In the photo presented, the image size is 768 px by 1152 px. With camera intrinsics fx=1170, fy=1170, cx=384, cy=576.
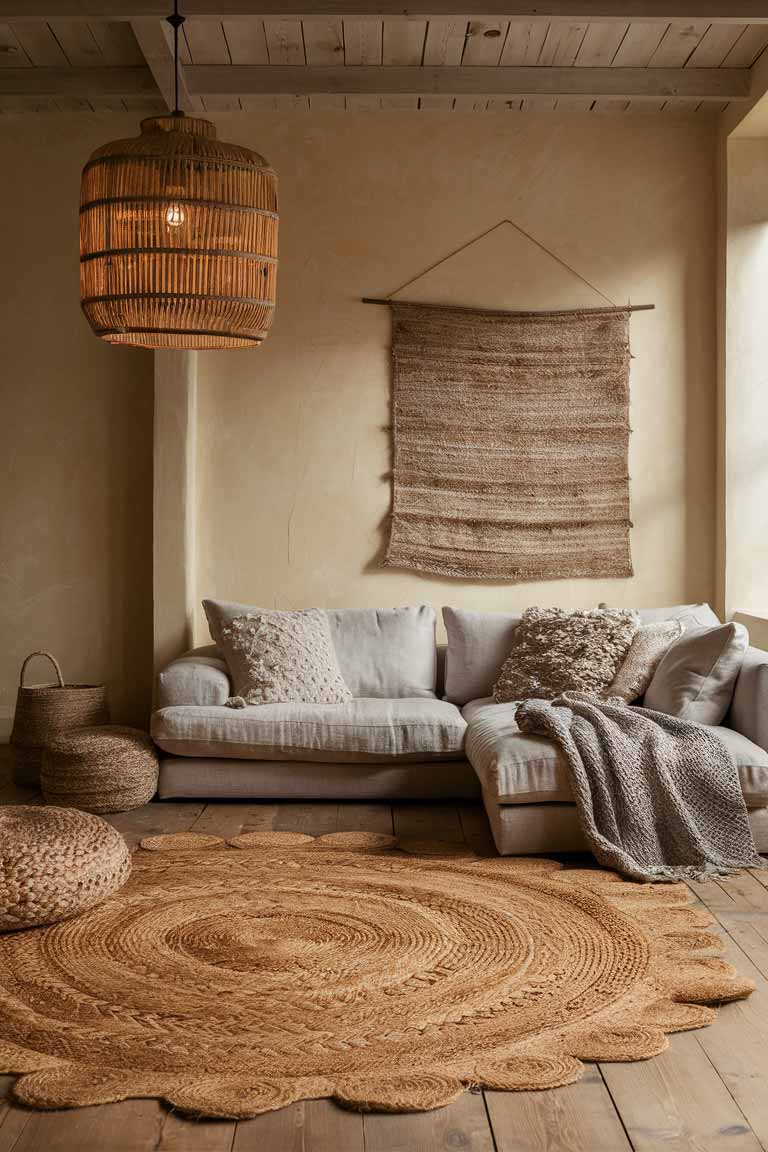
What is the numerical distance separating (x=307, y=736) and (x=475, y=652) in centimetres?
99

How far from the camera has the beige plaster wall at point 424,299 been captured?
5668 millimetres

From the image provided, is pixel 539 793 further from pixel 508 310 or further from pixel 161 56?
pixel 161 56

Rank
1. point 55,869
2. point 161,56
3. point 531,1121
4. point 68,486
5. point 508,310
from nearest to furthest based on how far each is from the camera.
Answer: point 531,1121 < point 55,869 < point 161,56 < point 508,310 < point 68,486

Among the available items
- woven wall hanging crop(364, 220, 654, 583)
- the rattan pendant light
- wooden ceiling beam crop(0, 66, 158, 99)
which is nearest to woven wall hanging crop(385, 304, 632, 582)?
woven wall hanging crop(364, 220, 654, 583)

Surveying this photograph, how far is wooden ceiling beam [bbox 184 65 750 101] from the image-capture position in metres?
5.27

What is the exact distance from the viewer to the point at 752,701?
13.9 feet

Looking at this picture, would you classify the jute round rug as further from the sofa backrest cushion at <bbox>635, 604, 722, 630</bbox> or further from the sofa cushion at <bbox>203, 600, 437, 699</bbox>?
the sofa backrest cushion at <bbox>635, 604, 722, 630</bbox>

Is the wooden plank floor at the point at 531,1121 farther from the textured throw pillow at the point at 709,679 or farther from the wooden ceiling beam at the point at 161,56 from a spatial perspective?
the wooden ceiling beam at the point at 161,56

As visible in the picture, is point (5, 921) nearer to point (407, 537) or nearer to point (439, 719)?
point (439, 719)

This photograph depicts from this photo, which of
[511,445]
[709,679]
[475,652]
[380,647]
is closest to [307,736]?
[380,647]

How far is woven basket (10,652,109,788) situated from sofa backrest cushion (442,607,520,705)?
1.61 meters

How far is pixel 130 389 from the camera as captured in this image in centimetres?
581

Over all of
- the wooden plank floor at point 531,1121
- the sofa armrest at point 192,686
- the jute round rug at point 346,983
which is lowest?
the wooden plank floor at point 531,1121

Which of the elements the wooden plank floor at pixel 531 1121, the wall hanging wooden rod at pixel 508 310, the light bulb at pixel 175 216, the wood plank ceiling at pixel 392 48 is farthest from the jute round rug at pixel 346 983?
the wood plank ceiling at pixel 392 48
